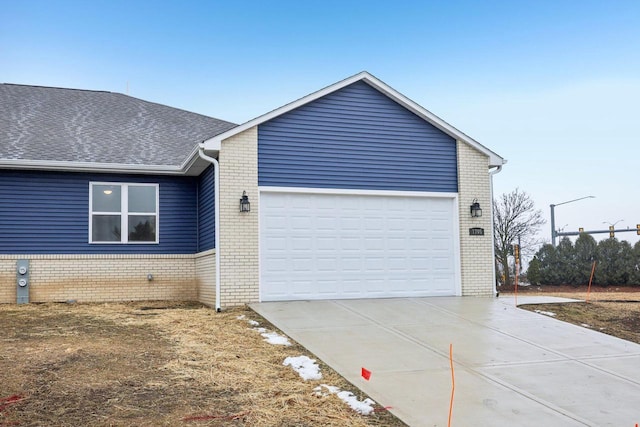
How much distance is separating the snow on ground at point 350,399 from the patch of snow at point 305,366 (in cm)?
39

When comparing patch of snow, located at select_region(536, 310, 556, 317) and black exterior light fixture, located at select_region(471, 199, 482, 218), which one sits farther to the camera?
black exterior light fixture, located at select_region(471, 199, 482, 218)

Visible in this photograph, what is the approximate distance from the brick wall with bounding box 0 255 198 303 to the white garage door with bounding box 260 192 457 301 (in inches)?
121

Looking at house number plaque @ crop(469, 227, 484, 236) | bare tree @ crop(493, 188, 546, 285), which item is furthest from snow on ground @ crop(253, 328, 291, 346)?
bare tree @ crop(493, 188, 546, 285)

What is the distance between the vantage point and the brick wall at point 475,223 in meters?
13.9

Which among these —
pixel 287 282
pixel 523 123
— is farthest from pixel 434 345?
pixel 523 123

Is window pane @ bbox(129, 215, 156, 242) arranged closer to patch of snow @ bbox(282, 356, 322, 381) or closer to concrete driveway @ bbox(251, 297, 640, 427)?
concrete driveway @ bbox(251, 297, 640, 427)

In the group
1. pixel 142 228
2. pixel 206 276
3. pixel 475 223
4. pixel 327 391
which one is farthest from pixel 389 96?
pixel 327 391

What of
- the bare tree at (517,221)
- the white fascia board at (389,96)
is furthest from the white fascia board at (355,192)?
the bare tree at (517,221)

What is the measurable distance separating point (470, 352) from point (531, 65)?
40.2ft

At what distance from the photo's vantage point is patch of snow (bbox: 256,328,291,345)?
859 centimetres

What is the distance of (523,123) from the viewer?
21500 mm

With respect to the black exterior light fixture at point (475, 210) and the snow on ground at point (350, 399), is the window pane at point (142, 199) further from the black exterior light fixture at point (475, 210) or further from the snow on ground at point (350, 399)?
the snow on ground at point (350, 399)

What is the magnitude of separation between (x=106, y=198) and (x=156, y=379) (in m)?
8.75

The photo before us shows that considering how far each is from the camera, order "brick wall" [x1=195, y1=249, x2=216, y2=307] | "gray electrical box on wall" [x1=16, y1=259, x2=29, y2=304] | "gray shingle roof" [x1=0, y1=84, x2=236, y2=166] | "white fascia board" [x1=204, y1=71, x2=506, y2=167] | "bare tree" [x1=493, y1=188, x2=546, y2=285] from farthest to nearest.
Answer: "bare tree" [x1=493, y1=188, x2=546, y2=285] → "gray shingle roof" [x1=0, y1=84, x2=236, y2=166] → "gray electrical box on wall" [x1=16, y1=259, x2=29, y2=304] → "brick wall" [x1=195, y1=249, x2=216, y2=307] → "white fascia board" [x1=204, y1=71, x2=506, y2=167]
